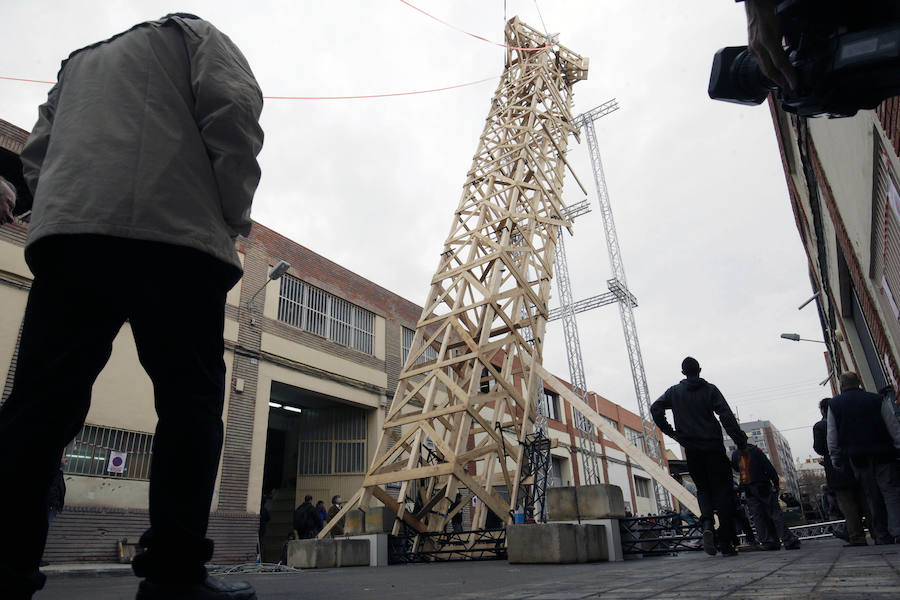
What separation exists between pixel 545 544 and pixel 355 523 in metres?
2.59

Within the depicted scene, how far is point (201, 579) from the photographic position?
1299 millimetres

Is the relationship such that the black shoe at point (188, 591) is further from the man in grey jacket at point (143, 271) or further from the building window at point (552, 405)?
the building window at point (552, 405)

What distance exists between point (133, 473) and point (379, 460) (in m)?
5.04

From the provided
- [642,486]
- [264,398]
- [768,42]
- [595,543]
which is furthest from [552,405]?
[768,42]

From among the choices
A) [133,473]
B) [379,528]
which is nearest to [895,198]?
[379,528]

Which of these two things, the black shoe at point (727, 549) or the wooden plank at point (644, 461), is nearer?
the black shoe at point (727, 549)

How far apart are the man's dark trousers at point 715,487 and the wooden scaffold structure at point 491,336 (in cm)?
203

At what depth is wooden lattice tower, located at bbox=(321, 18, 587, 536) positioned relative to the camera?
650cm

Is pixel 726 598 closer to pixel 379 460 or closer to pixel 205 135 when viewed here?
pixel 205 135

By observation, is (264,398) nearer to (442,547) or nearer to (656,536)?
(442,547)

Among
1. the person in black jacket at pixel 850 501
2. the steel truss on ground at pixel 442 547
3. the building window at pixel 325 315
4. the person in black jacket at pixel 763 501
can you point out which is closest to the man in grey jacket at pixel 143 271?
the steel truss on ground at pixel 442 547

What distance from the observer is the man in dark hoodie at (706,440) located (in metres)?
4.37

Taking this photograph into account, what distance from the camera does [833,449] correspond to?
4680 mm

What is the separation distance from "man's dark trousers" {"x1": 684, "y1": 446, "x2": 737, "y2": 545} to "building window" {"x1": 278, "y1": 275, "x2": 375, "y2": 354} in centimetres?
993
